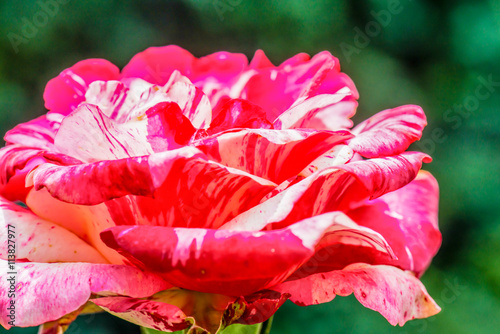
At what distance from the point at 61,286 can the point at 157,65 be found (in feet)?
0.83

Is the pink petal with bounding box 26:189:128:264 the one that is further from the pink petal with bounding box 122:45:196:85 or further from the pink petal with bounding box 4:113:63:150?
the pink petal with bounding box 122:45:196:85

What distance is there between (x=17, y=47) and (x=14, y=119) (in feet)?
0.36

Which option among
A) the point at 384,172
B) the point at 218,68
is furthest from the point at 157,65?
the point at 384,172

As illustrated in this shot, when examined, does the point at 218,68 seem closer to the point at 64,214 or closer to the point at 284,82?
the point at 284,82

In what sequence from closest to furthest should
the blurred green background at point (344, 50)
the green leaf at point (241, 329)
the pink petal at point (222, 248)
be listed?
the pink petal at point (222, 248) < the green leaf at point (241, 329) < the blurred green background at point (344, 50)

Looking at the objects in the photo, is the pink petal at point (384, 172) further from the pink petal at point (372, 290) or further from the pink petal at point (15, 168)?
the pink petal at point (15, 168)

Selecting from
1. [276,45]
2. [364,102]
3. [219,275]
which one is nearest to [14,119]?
[276,45]

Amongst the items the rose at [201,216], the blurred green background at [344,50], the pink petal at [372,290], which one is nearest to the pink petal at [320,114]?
the rose at [201,216]

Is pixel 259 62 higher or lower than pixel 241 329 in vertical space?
higher

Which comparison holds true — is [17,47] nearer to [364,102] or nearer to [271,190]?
[364,102]

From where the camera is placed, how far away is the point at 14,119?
2.58ft

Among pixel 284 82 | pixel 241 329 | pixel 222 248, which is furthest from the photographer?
pixel 284 82

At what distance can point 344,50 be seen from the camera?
A: 83cm

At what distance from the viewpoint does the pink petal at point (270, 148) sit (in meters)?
0.29
